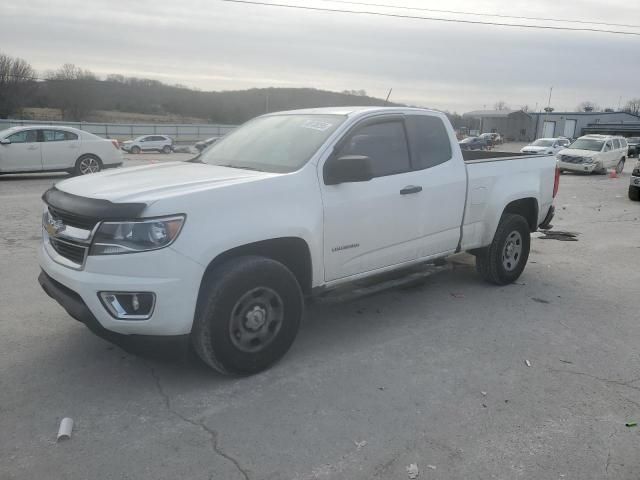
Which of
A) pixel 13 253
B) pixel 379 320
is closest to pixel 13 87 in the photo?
pixel 13 253

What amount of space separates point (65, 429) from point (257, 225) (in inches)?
66.2

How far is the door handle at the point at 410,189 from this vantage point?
4691 millimetres

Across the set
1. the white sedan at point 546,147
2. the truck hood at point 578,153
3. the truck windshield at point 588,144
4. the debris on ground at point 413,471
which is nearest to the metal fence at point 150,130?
the white sedan at point 546,147

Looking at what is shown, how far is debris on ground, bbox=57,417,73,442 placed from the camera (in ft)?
10.1

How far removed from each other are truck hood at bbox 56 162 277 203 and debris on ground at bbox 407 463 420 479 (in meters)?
2.09

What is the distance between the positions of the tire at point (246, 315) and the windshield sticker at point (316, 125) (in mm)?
1334

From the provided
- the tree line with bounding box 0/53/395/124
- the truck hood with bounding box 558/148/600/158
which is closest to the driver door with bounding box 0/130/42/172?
the truck hood with bounding box 558/148/600/158

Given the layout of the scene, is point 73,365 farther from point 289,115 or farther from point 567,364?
point 567,364

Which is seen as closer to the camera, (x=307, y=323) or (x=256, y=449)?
(x=256, y=449)

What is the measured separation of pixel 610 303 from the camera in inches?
231

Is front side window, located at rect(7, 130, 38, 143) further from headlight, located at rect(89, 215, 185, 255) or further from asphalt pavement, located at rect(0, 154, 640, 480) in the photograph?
headlight, located at rect(89, 215, 185, 255)

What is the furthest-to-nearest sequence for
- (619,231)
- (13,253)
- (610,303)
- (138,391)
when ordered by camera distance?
(619,231) < (13,253) < (610,303) < (138,391)

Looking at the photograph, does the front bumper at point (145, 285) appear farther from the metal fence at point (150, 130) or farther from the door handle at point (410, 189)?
the metal fence at point (150, 130)

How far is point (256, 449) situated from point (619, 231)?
31.5 feet
